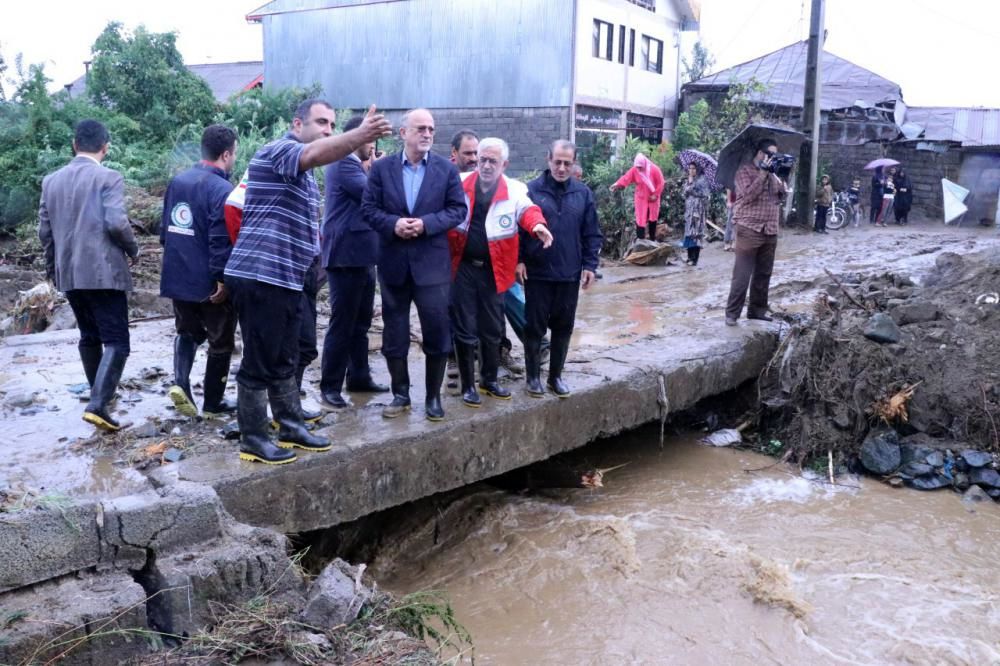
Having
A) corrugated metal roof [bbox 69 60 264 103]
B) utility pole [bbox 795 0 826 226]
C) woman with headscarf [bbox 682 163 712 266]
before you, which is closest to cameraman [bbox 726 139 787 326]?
woman with headscarf [bbox 682 163 712 266]

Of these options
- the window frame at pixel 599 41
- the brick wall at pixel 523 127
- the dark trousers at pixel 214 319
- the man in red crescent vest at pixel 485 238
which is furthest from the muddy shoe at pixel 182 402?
the window frame at pixel 599 41

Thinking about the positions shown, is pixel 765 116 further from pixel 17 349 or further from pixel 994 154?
pixel 17 349

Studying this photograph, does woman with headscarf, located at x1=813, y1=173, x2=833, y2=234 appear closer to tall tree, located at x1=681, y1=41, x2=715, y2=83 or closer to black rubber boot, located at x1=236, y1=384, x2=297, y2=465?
tall tree, located at x1=681, y1=41, x2=715, y2=83

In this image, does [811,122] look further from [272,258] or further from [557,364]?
[272,258]

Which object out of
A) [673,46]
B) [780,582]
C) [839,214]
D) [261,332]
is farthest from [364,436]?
[673,46]

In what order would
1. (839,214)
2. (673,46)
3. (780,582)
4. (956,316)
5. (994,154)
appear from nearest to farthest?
(780,582) < (956,316) < (839,214) < (994,154) < (673,46)

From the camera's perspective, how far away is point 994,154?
1983 cm

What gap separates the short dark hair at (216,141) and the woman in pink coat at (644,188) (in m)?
9.17

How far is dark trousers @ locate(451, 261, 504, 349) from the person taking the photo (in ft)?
15.8

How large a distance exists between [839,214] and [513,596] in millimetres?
16268

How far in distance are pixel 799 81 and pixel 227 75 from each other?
64.8ft

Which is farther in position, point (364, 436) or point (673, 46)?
point (673, 46)

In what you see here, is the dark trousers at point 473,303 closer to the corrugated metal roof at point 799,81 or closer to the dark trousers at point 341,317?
the dark trousers at point 341,317

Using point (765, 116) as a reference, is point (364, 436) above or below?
below
